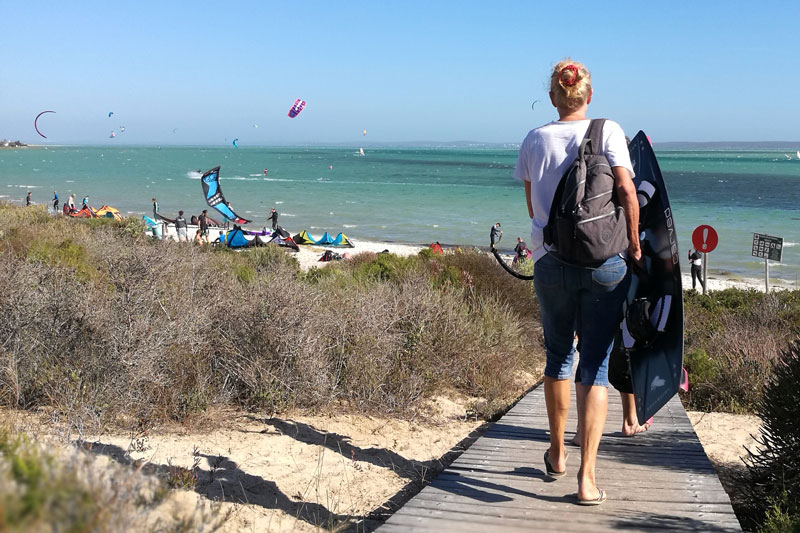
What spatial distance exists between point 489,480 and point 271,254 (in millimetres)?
11871

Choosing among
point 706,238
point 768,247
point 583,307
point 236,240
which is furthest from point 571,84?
point 236,240

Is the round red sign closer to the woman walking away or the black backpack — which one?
the woman walking away

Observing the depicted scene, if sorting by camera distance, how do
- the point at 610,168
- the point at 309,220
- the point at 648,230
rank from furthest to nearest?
the point at 309,220
the point at 648,230
the point at 610,168

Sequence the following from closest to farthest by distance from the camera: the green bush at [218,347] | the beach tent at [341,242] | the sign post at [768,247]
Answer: the green bush at [218,347], the sign post at [768,247], the beach tent at [341,242]

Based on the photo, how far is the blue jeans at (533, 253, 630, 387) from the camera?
2973mm

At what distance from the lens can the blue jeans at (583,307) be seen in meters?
2.97

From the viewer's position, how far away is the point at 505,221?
4191 centimetres

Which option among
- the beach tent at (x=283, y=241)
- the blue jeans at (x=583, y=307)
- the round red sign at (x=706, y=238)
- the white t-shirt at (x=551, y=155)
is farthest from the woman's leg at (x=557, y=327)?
the beach tent at (x=283, y=241)

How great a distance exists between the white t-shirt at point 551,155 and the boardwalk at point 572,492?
1.14m

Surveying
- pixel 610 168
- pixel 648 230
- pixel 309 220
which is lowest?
pixel 309 220

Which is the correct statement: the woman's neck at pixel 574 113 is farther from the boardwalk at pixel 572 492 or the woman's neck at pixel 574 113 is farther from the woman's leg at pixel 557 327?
the boardwalk at pixel 572 492

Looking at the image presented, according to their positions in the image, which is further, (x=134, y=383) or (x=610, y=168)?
A: (x=134, y=383)

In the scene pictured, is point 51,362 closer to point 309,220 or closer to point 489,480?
point 489,480

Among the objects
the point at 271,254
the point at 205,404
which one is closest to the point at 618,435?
the point at 205,404
